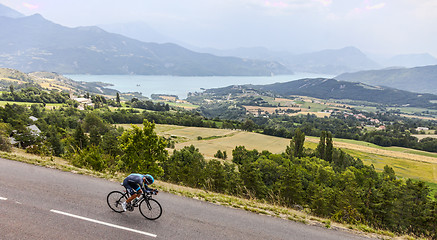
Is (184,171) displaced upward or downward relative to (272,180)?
upward

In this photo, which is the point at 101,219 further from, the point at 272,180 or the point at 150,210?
the point at 272,180

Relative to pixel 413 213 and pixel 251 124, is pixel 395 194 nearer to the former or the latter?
pixel 413 213

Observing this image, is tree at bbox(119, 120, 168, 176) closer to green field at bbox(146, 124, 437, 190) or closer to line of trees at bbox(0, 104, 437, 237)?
line of trees at bbox(0, 104, 437, 237)

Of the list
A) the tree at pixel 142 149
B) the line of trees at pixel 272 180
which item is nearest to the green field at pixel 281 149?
the line of trees at pixel 272 180

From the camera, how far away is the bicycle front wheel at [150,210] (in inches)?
373

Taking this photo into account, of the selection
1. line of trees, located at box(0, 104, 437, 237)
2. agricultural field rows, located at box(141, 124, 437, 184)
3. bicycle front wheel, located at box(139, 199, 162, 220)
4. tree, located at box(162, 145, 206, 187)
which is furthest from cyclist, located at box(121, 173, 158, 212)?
agricultural field rows, located at box(141, 124, 437, 184)

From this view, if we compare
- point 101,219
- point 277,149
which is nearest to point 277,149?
point 277,149

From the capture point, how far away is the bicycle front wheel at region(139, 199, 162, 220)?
948cm

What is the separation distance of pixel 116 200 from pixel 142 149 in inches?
399

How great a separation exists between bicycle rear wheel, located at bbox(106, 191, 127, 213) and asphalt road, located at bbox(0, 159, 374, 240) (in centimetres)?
23

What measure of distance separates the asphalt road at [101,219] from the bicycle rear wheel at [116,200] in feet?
0.77

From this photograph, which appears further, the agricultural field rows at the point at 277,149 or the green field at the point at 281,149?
the agricultural field rows at the point at 277,149

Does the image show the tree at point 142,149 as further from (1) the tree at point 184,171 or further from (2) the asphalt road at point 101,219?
(2) the asphalt road at point 101,219

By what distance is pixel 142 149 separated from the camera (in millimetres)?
19578
